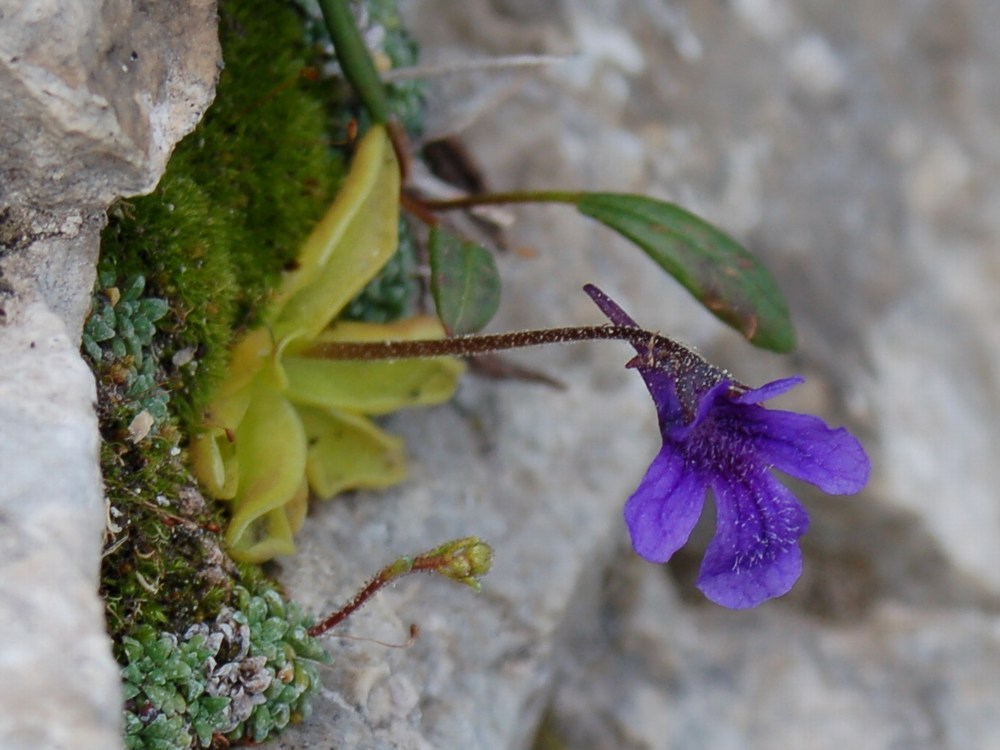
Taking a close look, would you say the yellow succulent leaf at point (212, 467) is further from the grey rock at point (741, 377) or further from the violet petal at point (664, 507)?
the violet petal at point (664, 507)

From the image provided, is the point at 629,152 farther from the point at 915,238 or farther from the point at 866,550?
the point at 866,550

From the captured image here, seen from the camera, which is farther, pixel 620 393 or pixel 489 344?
pixel 620 393

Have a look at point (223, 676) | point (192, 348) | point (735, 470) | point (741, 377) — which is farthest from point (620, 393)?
point (223, 676)

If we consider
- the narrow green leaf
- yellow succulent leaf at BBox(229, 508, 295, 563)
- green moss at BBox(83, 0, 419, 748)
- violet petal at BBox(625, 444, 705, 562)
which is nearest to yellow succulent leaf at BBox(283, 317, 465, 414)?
green moss at BBox(83, 0, 419, 748)

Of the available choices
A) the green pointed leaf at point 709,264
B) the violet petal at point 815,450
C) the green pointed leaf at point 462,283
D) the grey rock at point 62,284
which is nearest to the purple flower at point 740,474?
the violet petal at point 815,450

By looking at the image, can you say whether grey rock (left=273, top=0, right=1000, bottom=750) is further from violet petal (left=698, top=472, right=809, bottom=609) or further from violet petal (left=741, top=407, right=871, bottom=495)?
violet petal (left=741, top=407, right=871, bottom=495)

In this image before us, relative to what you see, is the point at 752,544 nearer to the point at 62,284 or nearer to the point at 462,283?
the point at 462,283
